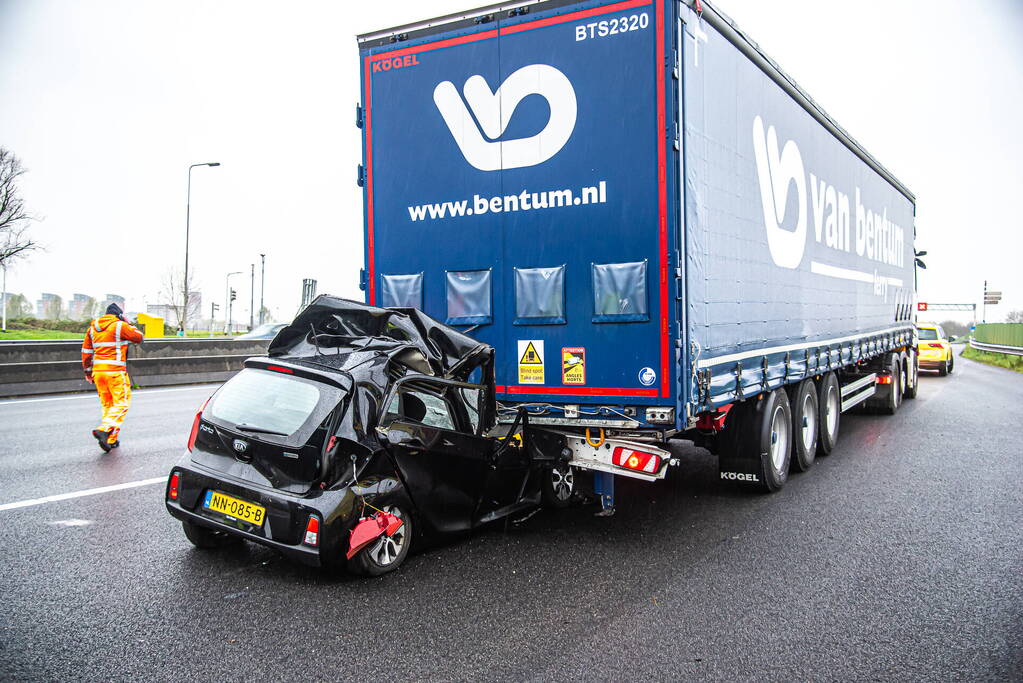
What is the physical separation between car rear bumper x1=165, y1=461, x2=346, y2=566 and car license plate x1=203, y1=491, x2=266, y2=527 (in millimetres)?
26

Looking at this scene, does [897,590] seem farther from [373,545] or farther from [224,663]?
[224,663]

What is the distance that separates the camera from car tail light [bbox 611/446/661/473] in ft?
17.5

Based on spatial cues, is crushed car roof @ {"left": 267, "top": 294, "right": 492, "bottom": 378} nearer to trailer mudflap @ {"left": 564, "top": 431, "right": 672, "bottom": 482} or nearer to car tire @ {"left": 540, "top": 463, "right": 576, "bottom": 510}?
trailer mudflap @ {"left": 564, "top": 431, "right": 672, "bottom": 482}

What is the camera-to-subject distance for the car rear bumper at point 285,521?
4324 mm

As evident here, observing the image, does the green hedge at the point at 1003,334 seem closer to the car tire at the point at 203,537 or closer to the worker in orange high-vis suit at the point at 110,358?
the worker in orange high-vis suit at the point at 110,358

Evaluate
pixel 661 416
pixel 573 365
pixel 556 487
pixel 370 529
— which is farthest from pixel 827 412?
pixel 370 529

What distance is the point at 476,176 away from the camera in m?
6.05

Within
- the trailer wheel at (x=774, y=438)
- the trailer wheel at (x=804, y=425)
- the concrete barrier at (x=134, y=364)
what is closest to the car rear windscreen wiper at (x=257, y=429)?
the trailer wheel at (x=774, y=438)

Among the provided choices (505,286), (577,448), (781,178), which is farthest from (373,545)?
(781,178)

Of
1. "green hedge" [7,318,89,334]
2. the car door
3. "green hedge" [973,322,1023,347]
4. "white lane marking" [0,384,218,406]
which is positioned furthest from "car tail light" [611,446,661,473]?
"green hedge" [7,318,89,334]

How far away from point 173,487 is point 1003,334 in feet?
140

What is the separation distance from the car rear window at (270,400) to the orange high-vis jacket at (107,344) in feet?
16.1

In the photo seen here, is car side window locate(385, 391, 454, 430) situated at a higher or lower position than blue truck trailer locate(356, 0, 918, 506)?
lower

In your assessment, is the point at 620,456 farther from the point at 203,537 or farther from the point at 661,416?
the point at 203,537
